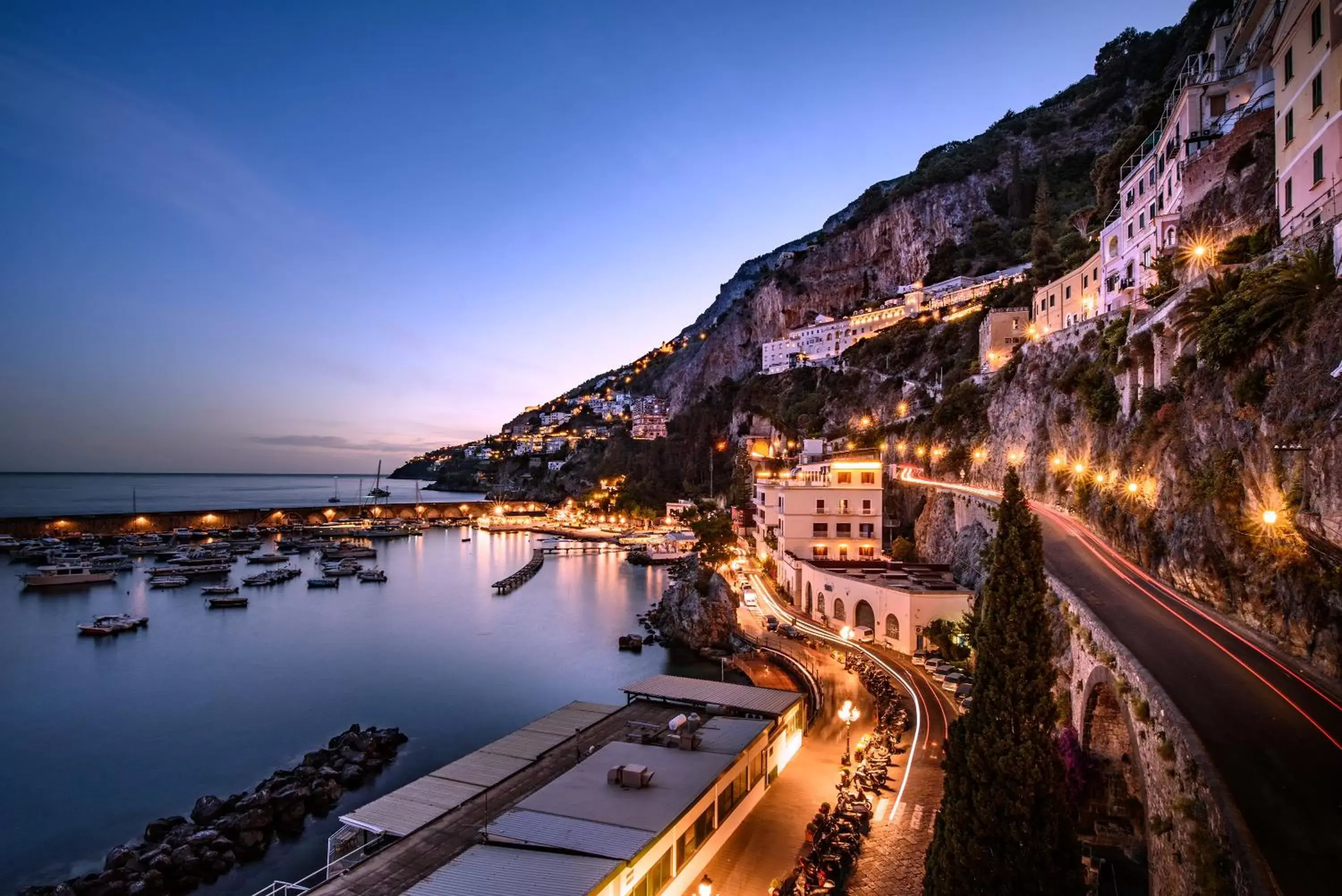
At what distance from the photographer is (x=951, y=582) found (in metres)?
25.3

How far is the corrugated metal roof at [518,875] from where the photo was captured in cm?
951

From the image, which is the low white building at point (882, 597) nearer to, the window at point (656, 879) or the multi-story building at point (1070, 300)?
the multi-story building at point (1070, 300)

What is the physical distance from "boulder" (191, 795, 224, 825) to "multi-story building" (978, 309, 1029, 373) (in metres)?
38.3

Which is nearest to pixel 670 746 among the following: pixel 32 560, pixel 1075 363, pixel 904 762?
pixel 904 762

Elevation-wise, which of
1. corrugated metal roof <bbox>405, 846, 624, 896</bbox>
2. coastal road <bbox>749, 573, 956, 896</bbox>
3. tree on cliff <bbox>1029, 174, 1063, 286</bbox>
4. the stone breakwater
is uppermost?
tree on cliff <bbox>1029, 174, 1063, 286</bbox>

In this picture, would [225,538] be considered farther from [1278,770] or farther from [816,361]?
[1278,770]

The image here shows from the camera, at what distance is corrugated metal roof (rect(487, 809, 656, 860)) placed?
1034cm

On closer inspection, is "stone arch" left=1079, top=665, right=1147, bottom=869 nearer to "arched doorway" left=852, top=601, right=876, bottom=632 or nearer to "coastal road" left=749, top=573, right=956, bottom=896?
Result: "coastal road" left=749, top=573, right=956, bottom=896

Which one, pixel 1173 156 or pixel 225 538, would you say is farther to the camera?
pixel 225 538

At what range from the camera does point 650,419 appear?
11894 centimetres

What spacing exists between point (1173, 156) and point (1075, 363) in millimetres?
7161

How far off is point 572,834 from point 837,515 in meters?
25.3

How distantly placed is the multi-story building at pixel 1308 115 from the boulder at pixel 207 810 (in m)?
25.0

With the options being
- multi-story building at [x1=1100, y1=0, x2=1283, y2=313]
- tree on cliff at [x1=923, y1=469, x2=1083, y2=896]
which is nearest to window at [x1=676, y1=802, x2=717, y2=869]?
tree on cliff at [x1=923, y1=469, x2=1083, y2=896]
